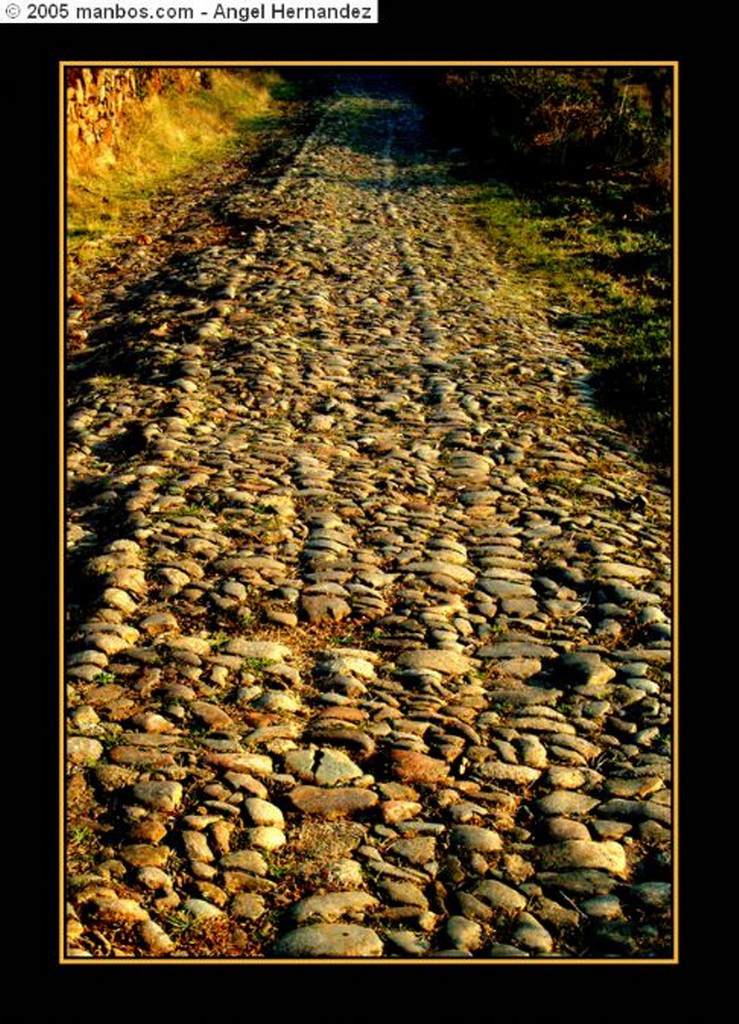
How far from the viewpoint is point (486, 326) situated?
9.56 meters

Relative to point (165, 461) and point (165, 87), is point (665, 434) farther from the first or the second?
point (165, 87)

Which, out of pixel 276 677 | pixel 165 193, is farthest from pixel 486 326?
pixel 165 193

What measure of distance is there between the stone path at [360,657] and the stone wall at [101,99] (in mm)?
8033

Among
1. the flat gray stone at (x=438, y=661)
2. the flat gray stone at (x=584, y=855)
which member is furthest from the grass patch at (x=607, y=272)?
the flat gray stone at (x=584, y=855)

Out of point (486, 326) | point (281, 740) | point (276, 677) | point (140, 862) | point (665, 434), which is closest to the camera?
point (140, 862)

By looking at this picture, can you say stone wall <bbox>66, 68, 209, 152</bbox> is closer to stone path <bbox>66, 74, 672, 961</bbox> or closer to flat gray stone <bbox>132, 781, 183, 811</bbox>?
stone path <bbox>66, 74, 672, 961</bbox>

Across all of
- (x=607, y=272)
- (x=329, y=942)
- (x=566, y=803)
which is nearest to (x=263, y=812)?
(x=329, y=942)

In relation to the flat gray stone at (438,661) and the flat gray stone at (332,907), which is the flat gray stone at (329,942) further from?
the flat gray stone at (438,661)

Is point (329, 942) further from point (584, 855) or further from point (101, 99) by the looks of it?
point (101, 99)

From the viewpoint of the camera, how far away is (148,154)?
18.2m

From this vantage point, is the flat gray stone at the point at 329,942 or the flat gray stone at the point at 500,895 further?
the flat gray stone at the point at 500,895

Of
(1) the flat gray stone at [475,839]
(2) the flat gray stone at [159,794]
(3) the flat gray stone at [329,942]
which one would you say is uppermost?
(2) the flat gray stone at [159,794]

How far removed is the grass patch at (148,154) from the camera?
46.4 feet

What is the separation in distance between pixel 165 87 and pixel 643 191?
35.7ft
